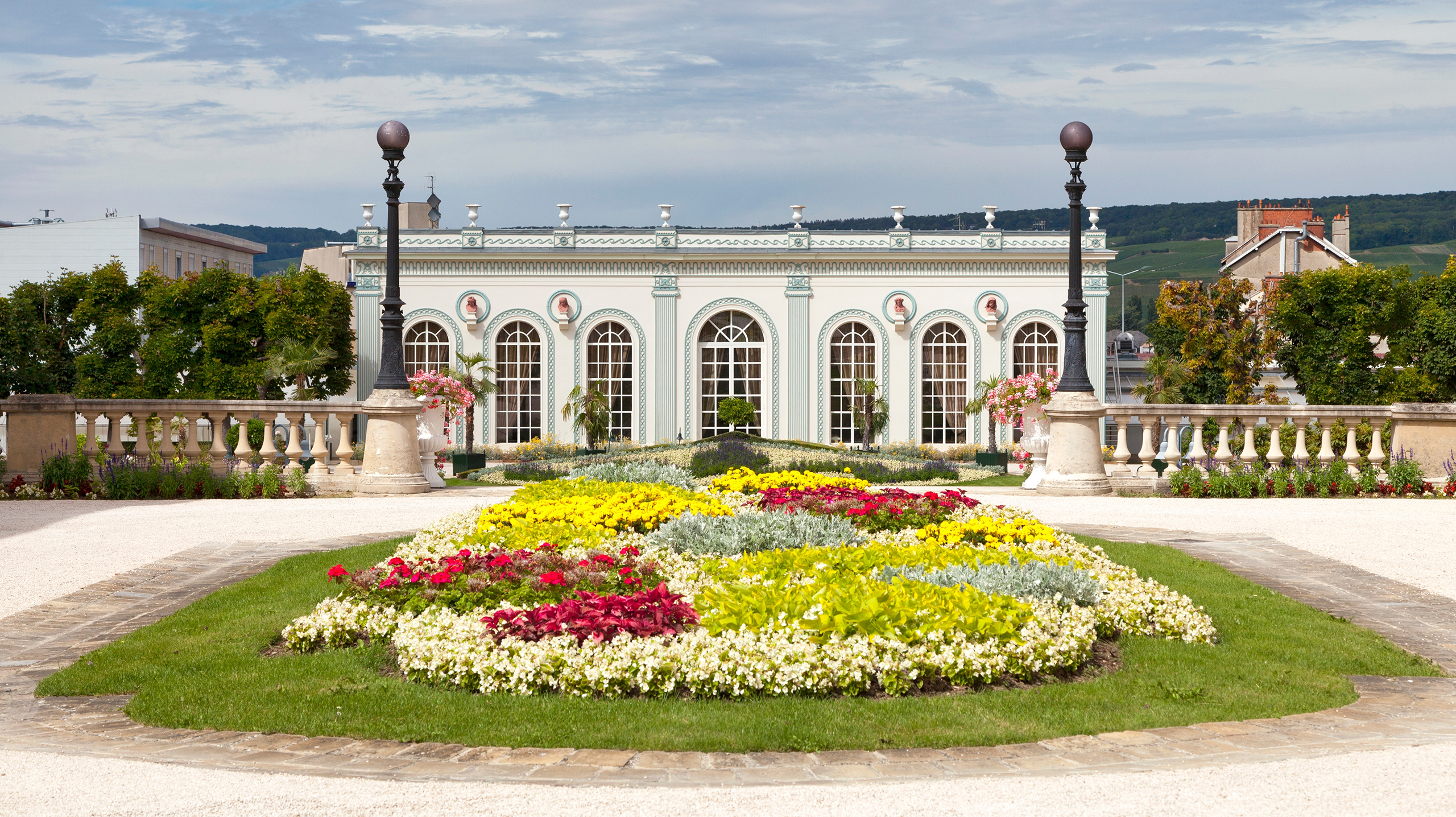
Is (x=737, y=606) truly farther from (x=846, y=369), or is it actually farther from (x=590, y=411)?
(x=846, y=369)

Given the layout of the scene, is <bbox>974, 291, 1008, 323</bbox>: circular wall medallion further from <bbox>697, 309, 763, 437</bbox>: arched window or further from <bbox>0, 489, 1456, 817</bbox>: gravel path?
<bbox>0, 489, 1456, 817</bbox>: gravel path

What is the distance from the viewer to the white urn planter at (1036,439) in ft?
55.4

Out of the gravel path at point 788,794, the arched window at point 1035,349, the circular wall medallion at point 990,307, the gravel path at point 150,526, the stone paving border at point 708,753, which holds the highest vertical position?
the circular wall medallion at point 990,307

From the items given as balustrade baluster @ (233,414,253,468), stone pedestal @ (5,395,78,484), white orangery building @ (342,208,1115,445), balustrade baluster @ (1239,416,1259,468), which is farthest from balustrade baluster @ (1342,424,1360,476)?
white orangery building @ (342,208,1115,445)

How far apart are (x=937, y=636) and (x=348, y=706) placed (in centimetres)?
275

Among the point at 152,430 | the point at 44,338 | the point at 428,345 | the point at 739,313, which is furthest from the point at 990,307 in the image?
the point at 44,338

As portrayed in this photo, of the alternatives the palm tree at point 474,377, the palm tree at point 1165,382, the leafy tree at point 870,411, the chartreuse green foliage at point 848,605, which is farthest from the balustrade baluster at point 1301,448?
the palm tree at point 1165,382

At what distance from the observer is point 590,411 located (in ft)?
99.4

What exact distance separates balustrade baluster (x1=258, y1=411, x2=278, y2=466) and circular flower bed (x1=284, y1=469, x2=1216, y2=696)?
6.72 metres

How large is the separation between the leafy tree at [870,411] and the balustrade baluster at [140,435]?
61.1ft

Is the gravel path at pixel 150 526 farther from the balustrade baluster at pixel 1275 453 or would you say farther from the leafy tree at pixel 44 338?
the leafy tree at pixel 44 338

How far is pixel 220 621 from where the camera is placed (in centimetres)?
762

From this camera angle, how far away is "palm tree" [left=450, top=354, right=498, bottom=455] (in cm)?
2947

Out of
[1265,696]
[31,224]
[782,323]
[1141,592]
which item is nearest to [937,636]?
[1265,696]
